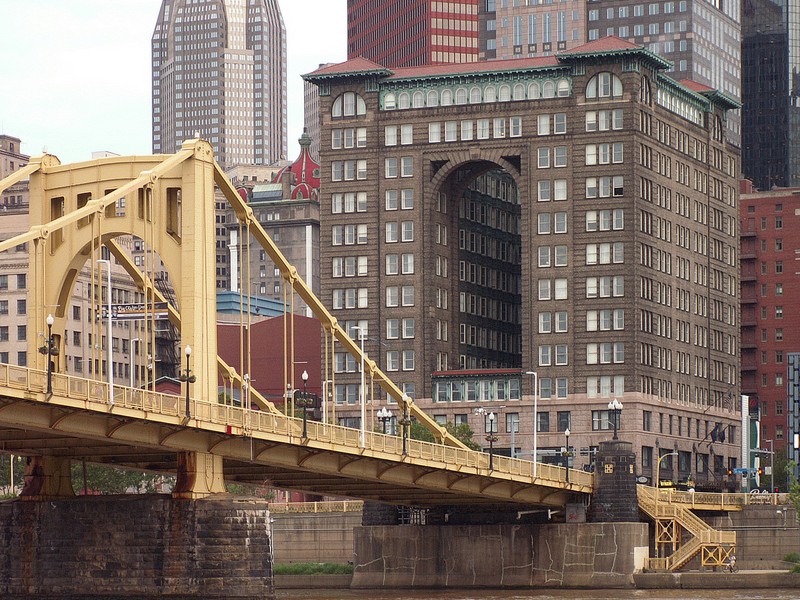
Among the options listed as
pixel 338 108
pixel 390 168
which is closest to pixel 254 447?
pixel 390 168

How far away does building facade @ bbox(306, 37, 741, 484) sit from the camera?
187625 millimetres

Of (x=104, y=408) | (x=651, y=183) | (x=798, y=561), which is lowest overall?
(x=798, y=561)

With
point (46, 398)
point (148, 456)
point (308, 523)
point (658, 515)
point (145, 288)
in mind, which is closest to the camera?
point (46, 398)

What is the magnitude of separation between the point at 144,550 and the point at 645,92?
111 meters

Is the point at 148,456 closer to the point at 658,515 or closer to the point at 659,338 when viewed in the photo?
the point at 658,515

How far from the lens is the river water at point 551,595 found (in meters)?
115

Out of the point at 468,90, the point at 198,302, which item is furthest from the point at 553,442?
the point at 198,302

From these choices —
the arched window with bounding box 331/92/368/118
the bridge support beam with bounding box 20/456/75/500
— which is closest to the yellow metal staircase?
the bridge support beam with bounding box 20/456/75/500

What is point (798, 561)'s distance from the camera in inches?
5226

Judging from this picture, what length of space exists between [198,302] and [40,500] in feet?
38.3

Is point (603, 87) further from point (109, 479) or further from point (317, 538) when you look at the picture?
point (317, 538)

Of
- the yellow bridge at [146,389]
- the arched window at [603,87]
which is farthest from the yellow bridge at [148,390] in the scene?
the arched window at [603,87]

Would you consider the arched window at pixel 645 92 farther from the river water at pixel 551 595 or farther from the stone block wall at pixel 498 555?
the river water at pixel 551 595

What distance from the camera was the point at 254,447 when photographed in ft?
307
